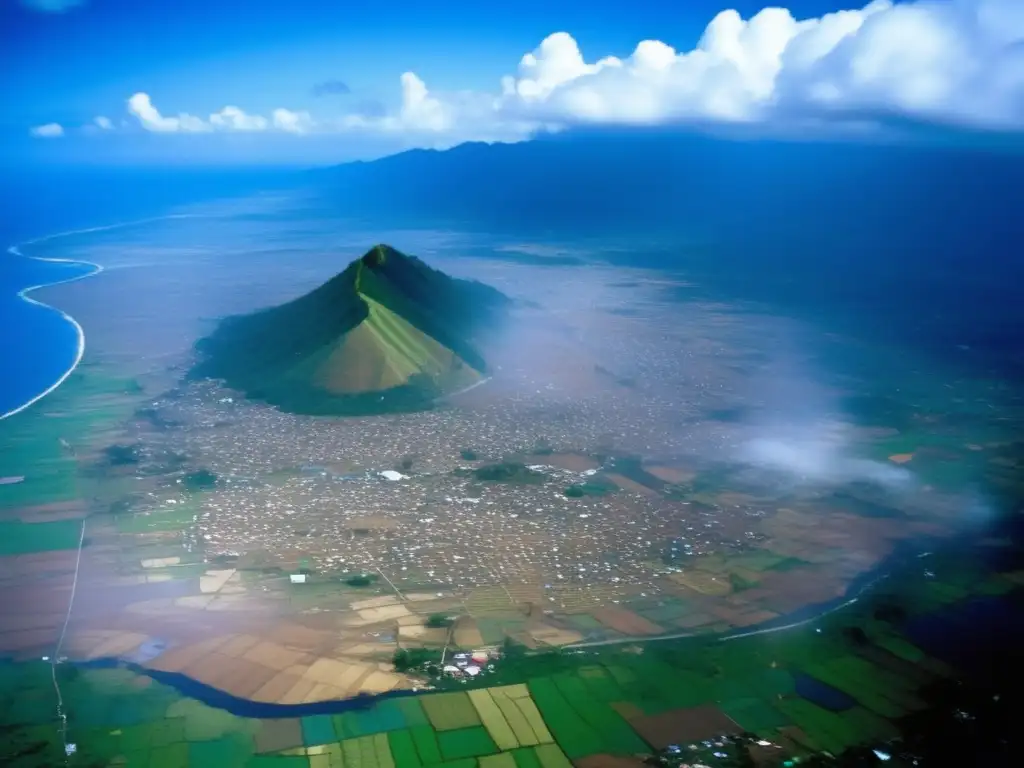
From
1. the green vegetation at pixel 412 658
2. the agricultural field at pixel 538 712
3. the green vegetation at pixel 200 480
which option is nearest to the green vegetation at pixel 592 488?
the agricultural field at pixel 538 712

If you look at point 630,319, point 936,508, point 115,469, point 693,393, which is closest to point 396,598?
point 115,469

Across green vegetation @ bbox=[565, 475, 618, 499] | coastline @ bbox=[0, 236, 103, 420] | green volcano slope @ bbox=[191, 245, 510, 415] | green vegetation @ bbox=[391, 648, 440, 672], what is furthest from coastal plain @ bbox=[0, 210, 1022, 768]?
green volcano slope @ bbox=[191, 245, 510, 415]

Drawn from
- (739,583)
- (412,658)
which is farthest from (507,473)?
(412,658)

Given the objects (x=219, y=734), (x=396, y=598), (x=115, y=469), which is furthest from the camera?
(x=115, y=469)

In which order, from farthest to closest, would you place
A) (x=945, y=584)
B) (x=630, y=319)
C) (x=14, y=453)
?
(x=630, y=319)
(x=14, y=453)
(x=945, y=584)

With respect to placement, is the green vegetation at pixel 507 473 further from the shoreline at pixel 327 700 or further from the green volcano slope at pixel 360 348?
the shoreline at pixel 327 700

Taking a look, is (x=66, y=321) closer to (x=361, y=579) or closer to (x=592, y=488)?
(x=592, y=488)

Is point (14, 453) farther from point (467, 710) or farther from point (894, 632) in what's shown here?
point (894, 632)
